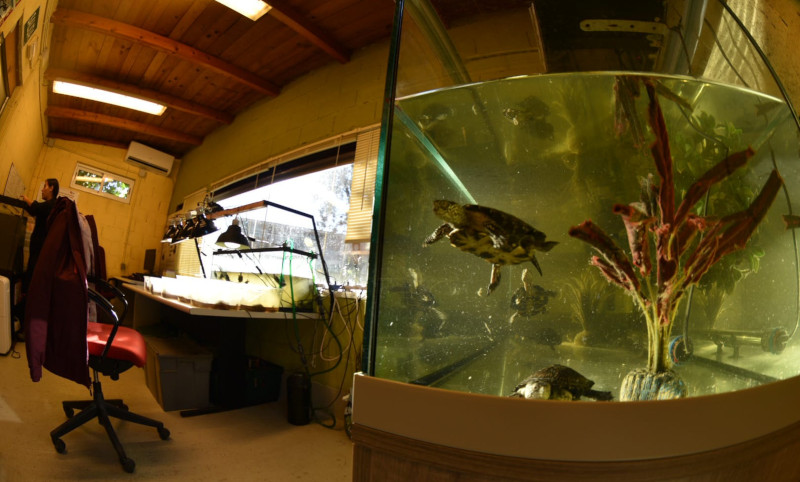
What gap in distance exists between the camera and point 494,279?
32.1 inches

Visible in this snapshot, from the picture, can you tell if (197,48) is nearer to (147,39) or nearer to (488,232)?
(147,39)

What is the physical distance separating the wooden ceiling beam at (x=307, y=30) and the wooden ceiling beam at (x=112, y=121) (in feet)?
9.73

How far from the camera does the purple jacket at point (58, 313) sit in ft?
4.16

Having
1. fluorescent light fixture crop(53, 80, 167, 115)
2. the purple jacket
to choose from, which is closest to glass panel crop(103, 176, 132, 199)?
fluorescent light fixture crop(53, 80, 167, 115)

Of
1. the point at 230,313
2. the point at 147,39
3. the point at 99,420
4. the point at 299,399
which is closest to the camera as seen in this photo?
the point at 99,420

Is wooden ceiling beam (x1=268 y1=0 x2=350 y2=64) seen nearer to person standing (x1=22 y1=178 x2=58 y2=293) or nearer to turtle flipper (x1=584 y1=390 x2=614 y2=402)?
person standing (x1=22 y1=178 x2=58 y2=293)

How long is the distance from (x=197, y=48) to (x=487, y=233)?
11.2ft

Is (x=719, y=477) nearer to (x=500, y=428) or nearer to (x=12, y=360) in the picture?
(x=500, y=428)

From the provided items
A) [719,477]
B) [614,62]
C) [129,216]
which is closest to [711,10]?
[614,62]

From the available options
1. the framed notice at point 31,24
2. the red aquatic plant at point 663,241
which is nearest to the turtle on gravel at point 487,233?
the red aquatic plant at point 663,241

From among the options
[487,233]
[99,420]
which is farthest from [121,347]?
[487,233]

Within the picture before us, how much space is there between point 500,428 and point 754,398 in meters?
0.54

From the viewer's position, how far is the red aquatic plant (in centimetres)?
73

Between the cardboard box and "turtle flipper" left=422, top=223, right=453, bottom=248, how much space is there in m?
2.24
